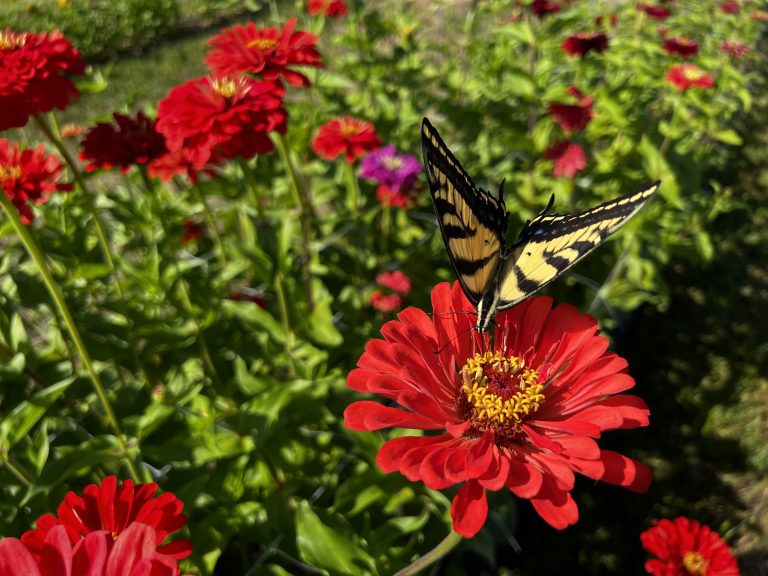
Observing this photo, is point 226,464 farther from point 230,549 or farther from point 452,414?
point 452,414

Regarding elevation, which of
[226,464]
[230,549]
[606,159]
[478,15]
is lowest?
[230,549]

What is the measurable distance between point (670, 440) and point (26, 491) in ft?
7.24

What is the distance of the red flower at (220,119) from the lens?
3.88 ft

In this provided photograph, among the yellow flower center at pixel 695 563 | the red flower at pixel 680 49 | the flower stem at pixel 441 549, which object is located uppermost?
the red flower at pixel 680 49

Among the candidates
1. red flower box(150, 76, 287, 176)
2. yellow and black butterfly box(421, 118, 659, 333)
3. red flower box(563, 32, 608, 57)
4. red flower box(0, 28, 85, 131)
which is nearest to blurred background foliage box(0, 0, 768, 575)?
red flower box(563, 32, 608, 57)

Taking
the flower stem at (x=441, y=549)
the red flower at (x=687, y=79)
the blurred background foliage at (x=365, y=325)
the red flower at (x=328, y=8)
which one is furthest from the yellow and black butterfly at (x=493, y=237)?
the red flower at (x=328, y=8)

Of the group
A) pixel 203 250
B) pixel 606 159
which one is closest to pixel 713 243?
pixel 606 159

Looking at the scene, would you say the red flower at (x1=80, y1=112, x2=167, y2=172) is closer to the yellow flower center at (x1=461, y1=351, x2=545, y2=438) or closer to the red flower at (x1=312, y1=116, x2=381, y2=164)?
the red flower at (x1=312, y1=116, x2=381, y2=164)

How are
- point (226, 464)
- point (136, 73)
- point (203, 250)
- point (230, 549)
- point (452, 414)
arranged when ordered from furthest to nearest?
1. point (136, 73)
2. point (203, 250)
3. point (230, 549)
4. point (226, 464)
5. point (452, 414)

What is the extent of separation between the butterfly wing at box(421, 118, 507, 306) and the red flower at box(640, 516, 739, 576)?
0.76 metres

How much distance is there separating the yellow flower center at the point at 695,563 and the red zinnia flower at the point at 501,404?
67cm

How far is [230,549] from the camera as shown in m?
1.61

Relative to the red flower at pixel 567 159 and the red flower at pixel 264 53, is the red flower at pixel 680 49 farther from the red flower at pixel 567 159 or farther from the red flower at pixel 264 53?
the red flower at pixel 264 53

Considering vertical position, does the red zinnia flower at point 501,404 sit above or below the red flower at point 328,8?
below
